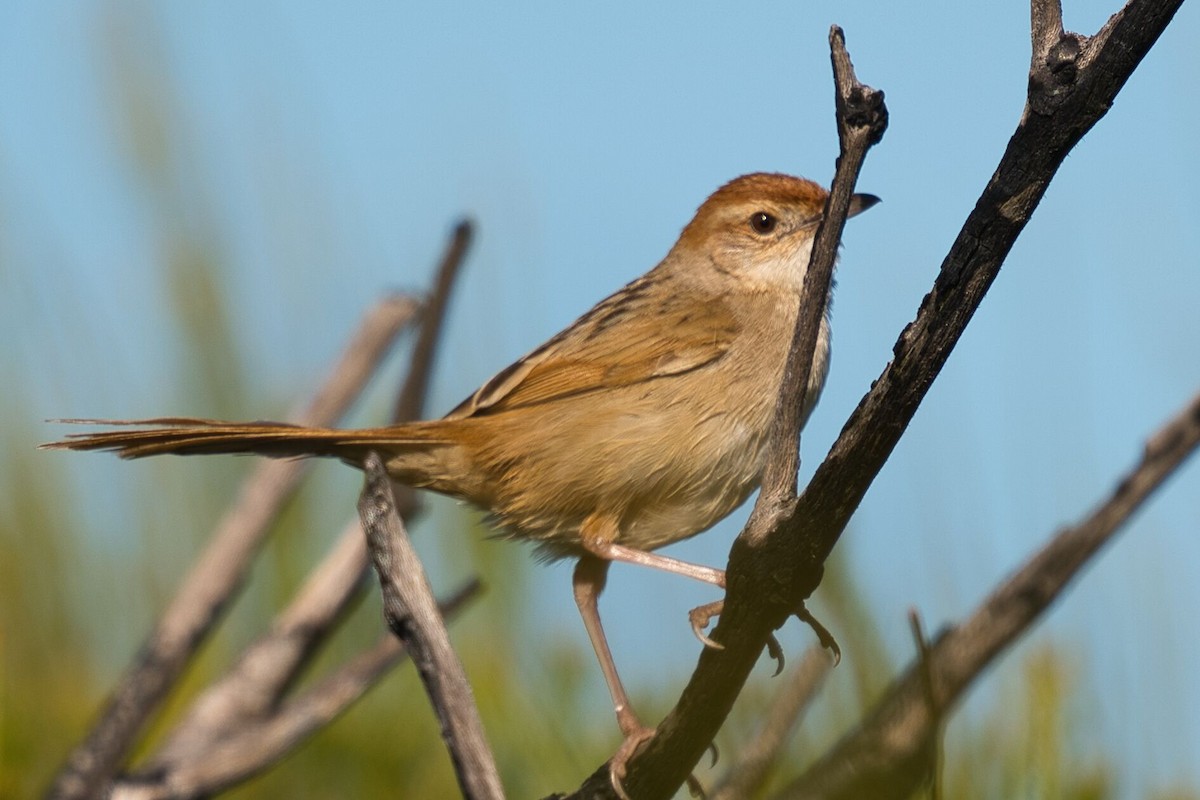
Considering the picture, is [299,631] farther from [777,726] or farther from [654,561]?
[777,726]

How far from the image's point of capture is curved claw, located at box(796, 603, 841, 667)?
2334mm

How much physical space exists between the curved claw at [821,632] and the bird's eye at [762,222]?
1935 millimetres

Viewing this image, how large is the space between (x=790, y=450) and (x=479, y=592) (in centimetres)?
134

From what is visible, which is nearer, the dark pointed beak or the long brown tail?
the long brown tail

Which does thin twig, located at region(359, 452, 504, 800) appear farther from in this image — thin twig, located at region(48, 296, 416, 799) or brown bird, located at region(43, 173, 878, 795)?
thin twig, located at region(48, 296, 416, 799)

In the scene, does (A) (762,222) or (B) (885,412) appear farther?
(A) (762,222)

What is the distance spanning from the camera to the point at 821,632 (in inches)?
99.6

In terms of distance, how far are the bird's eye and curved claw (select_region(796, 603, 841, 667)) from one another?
1935 millimetres

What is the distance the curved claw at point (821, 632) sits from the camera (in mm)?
2334

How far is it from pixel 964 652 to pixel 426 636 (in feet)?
2.72

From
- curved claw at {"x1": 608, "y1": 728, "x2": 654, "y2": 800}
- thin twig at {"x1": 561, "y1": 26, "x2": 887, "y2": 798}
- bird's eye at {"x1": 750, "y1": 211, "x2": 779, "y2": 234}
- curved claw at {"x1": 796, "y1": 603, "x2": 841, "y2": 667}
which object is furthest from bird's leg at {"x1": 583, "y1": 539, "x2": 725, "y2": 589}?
bird's eye at {"x1": 750, "y1": 211, "x2": 779, "y2": 234}

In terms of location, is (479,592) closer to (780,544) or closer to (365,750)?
(365,750)

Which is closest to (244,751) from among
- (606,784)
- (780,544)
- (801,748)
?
(606,784)

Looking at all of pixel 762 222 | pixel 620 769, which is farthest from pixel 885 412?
pixel 762 222
